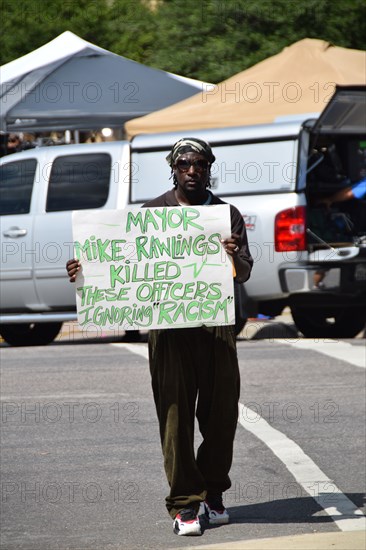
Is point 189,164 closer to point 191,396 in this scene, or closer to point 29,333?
point 191,396

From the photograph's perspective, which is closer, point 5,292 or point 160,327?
point 160,327

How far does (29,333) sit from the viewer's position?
16.0 meters

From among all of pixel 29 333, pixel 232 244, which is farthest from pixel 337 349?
pixel 232 244

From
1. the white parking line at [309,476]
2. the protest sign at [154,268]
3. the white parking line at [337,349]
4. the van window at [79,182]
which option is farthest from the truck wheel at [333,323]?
the protest sign at [154,268]

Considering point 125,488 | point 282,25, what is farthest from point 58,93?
point 125,488

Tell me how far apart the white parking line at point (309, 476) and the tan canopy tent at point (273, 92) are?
7.11 m

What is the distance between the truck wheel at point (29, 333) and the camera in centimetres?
1590

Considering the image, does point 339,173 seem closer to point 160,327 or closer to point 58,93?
point 58,93

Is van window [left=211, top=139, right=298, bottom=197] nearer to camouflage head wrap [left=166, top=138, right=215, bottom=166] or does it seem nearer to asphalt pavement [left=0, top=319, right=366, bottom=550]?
asphalt pavement [left=0, top=319, right=366, bottom=550]

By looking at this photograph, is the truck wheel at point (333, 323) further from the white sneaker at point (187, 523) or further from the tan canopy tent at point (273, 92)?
the white sneaker at point (187, 523)

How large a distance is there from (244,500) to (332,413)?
107 inches

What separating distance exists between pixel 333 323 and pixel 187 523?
921 cm

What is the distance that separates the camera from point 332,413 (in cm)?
1009

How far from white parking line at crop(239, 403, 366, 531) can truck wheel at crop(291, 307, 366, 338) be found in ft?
17.5
